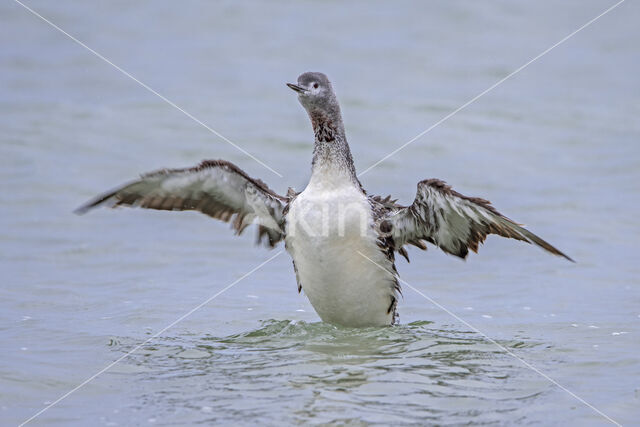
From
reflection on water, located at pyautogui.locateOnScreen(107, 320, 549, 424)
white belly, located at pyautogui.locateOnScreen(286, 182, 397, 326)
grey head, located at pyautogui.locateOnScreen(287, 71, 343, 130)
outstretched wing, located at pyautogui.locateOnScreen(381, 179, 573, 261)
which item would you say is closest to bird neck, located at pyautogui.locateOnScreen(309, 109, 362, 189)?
grey head, located at pyautogui.locateOnScreen(287, 71, 343, 130)

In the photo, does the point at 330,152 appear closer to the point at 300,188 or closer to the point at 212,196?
the point at 212,196

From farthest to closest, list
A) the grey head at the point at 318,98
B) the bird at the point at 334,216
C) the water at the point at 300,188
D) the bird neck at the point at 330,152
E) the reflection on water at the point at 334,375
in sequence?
1. the grey head at the point at 318,98
2. the bird neck at the point at 330,152
3. the bird at the point at 334,216
4. the water at the point at 300,188
5. the reflection on water at the point at 334,375

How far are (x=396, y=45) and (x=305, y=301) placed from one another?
11.0m

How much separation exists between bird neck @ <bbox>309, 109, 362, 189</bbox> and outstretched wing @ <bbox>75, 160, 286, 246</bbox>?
2.18ft

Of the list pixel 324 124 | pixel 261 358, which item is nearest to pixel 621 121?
pixel 324 124

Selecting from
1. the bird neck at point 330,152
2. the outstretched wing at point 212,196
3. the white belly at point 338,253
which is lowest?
the white belly at point 338,253

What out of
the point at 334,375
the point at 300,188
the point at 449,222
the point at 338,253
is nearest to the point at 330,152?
the point at 338,253

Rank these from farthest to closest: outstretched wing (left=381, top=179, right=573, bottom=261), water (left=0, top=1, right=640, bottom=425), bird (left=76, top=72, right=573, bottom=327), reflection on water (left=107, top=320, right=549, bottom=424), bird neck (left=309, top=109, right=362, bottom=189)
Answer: bird neck (left=309, top=109, right=362, bottom=189)
bird (left=76, top=72, right=573, bottom=327)
outstretched wing (left=381, top=179, right=573, bottom=261)
water (left=0, top=1, right=640, bottom=425)
reflection on water (left=107, top=320, right=549, bottom=424)

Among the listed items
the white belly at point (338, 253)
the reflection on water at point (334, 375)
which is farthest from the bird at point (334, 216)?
the reflection on water at point (334, 375)

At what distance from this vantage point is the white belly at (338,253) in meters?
8.37

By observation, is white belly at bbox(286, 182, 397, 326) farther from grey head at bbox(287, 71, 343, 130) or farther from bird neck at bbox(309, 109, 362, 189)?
grey head at bbox(287, 71, 343, 130)

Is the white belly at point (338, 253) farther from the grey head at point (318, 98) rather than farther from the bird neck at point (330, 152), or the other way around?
the grey head at point (318, 98)

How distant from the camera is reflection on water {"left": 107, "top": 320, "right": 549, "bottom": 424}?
6.88 m

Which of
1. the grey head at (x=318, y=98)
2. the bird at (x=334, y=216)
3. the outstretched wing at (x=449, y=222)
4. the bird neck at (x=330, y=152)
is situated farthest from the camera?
the grey head at (x=318, y=98)
